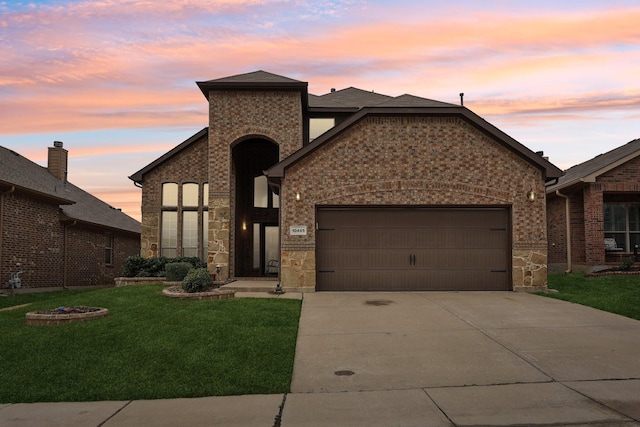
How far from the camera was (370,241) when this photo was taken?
15.2m

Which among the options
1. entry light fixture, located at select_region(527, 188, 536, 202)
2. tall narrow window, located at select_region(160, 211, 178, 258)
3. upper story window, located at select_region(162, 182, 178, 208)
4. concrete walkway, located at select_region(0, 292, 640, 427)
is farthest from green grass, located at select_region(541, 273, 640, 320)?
upper story window, located at select_region(162, 182, 178, 208)

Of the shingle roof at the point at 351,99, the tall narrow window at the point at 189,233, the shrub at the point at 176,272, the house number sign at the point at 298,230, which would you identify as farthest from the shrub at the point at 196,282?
the shingle roof at the point at 351,99

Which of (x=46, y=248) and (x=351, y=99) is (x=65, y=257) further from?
(x=351, y=99)

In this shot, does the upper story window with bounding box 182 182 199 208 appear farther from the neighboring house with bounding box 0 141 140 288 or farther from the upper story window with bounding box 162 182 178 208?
the neighboring house with bounding box 0 141 140 288

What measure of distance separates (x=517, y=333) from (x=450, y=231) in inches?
248

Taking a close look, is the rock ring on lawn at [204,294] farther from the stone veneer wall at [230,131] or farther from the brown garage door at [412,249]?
the stone veneer wall at [230,131]

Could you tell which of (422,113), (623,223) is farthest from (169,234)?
(623,223)

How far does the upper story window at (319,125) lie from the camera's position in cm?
2145

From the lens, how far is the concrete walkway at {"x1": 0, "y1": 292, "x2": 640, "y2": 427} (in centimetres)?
545

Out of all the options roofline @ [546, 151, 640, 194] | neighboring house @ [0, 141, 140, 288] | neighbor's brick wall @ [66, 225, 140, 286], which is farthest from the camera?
neighbor's brick wall @ [66, 225, 140, 286]

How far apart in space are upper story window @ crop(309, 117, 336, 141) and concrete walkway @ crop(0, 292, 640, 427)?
39.6 feet

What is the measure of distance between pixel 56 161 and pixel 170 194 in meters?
10.7

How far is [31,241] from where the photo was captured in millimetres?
19344

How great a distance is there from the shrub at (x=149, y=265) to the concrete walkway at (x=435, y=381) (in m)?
9.17
